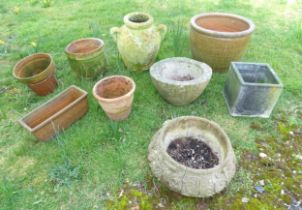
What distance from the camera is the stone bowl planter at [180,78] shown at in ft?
8.75

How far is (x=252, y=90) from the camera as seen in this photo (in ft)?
8.63

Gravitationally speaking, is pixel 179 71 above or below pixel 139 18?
below

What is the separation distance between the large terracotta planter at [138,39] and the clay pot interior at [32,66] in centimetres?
89

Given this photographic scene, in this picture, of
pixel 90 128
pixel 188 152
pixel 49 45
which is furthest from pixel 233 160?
pixel 49 45

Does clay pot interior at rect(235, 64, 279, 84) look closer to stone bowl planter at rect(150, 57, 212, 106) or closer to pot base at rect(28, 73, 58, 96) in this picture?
stone bowl planter at rect(150, 57, 212, 106)

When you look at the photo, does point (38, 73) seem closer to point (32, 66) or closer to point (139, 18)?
point (32, 66)

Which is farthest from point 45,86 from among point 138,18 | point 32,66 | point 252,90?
point 252,90

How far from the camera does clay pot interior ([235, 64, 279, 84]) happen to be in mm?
2885

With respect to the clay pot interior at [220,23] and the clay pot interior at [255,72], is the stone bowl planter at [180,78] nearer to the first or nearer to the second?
the clay pot interior at [255,72]

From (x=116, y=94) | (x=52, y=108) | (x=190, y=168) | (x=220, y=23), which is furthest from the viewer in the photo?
(x=220, y=23)

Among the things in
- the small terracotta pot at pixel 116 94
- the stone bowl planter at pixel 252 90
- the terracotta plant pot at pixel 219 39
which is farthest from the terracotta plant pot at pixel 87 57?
the stone bowl planter at pixel 252 90

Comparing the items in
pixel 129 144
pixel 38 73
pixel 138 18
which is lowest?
pixel 129 144

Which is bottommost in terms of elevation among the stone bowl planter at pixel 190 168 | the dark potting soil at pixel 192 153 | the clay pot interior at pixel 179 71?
the dark potting soil at pixel 192 153

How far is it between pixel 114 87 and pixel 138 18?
977 mm
